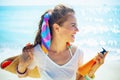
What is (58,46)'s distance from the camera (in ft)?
6.11

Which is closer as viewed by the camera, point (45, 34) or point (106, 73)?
point (45, 34)

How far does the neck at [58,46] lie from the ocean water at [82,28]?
8 centimetres

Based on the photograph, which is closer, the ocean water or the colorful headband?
the colorful headband

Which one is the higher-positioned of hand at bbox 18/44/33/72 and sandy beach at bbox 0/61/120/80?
hand at bbox 18/44/33/72

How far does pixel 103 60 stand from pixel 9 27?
0.50 meters

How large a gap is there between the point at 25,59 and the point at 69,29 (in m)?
0.25

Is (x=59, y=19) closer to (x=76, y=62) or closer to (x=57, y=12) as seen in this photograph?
(x=57, y=12)

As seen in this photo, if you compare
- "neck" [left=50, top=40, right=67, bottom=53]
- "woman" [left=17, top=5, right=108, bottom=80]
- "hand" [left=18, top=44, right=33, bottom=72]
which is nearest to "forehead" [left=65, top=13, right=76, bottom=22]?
"woman" [left=17, top=5, right=108, bottom=80]

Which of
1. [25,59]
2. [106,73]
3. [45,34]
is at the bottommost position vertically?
[106,73]

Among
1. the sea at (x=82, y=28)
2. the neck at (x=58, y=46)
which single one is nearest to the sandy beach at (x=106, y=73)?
the sea at (x=82, y=28)

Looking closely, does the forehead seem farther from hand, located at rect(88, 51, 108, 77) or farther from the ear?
hand, located at rect(88, 51, 108, 77)

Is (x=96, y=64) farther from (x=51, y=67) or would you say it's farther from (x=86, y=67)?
(x=51, y=67)

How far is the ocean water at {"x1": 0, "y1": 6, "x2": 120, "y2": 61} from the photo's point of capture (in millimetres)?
1910

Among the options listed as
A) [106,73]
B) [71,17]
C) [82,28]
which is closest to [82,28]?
[82,28]
